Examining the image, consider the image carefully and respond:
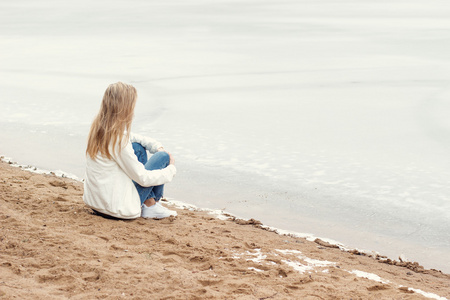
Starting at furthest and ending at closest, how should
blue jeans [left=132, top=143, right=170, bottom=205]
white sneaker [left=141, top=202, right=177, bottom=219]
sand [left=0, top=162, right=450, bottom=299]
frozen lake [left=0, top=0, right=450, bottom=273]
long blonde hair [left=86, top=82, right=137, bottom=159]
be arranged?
frozen lake [left=0, top=0, right=450, bottom=273], white sneaker [left=141, top=202, right=177, bottom=219], blue jeans [left=132, top=143, right=170, bottom=205], long blonde hair [left=86, top=82, right=137, bottom=159], sand [left=0, top=162, right=450, bottom=299]

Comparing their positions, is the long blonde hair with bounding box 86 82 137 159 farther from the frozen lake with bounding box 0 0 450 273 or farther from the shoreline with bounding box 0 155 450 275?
the frozen lake with bounding box 0 0 450 273

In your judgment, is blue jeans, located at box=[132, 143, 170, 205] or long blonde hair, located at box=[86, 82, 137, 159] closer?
long blonde hair, located at box=[86, 82, 137, 159]

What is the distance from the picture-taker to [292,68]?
11680 millimetres

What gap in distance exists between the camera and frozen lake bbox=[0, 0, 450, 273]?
5.58 meters

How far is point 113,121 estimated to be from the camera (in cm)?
439

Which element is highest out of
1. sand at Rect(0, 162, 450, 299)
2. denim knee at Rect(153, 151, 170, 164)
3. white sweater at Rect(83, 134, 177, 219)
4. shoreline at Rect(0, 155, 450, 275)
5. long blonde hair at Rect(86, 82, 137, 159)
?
long blonde hair at Rect(86, 82, 137, 159)

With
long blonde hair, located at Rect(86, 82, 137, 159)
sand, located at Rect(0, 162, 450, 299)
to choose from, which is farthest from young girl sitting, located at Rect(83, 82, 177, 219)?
sand, located at Rect(0, 162, 450, 299)

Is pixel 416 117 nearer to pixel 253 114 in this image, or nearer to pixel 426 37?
pixel 253 114

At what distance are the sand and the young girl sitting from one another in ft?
0.46

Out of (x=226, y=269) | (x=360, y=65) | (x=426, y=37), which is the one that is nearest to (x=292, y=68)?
(x=360, y=65)

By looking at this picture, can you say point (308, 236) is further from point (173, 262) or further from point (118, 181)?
point (118, 181)

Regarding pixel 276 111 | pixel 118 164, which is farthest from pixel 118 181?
pixel 276 111

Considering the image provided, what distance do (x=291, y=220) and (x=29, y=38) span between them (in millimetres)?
12054

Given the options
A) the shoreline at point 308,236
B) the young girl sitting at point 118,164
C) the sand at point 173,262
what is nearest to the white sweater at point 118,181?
the young girl sitting at point 118,164
